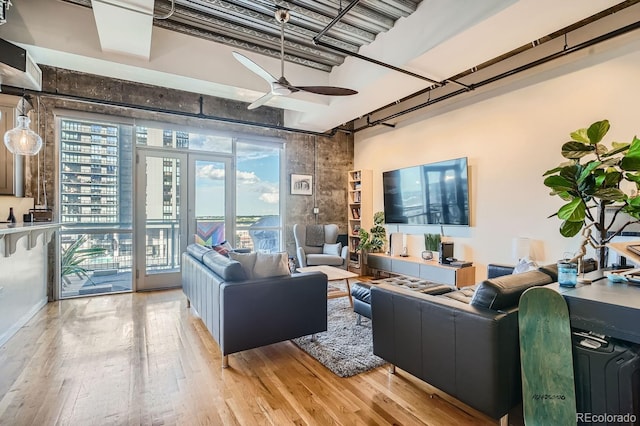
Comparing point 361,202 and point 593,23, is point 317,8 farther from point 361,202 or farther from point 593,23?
point 361,202

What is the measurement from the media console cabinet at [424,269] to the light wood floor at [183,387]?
8.48 ft

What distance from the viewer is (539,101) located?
4.11 meters

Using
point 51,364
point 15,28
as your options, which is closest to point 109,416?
point 51,364

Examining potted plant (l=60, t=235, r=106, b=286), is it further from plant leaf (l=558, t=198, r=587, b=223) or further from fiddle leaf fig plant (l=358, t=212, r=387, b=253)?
plant leaf (l=558, t=198, r=587, b=223)

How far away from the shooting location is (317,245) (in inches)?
252

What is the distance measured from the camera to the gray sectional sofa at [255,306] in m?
2.57

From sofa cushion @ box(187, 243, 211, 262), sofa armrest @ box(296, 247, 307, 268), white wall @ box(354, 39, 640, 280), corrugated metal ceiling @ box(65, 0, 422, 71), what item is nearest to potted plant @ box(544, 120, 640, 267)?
white wall @ box(354, 39, 640, 280)

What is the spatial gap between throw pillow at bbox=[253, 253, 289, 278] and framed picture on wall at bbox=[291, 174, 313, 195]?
12.7 feet

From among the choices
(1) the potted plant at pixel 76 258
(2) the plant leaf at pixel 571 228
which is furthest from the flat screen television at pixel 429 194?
(1) the potted plant at pixel 76 258

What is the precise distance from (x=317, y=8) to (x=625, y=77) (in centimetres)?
342

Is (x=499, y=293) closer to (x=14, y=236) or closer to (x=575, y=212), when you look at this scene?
(x=575, y=212)

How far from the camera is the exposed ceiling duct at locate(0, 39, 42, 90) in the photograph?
3184 mm

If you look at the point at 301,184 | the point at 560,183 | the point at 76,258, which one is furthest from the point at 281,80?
the point at 76,258

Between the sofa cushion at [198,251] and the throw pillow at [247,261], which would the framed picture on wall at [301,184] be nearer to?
the sofa cushion at [198,251]
